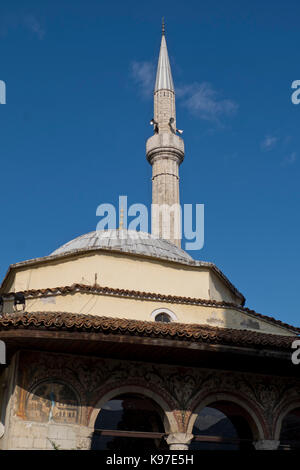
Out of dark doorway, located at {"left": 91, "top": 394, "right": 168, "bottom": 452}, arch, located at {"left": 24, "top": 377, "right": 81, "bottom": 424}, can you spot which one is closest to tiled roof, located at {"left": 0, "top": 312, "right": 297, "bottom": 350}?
arch, located at {"left": 24, "top": 377, "right": 81, "bottom": 424}

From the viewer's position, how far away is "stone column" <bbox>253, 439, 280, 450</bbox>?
809 cm

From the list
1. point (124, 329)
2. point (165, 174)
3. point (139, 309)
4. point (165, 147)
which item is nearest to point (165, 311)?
point (139, 309)

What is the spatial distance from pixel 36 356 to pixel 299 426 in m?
5.91

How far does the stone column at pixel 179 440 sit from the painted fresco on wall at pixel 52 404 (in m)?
1.37

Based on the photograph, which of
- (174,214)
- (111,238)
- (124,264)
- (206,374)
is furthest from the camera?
(174,214)

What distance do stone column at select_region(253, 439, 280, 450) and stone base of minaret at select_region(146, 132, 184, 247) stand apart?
53.9 feet

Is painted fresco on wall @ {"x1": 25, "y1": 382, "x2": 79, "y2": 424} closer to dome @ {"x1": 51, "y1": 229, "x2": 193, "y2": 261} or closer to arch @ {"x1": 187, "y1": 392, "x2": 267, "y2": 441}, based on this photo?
arch @ {"x1": 187, "y1": 392, "x2": 267, "y2": 441}

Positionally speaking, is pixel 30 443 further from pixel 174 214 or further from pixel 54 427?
pixel 174 214

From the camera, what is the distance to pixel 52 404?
742 cm

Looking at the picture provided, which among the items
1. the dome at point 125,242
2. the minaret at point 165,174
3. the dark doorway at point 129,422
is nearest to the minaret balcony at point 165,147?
the minaret at point 165,174

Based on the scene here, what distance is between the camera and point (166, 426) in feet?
25.7

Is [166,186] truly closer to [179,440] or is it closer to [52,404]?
[179,440]

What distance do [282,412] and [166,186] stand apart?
17091 mm

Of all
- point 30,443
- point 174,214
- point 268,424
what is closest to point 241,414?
point 268,424
